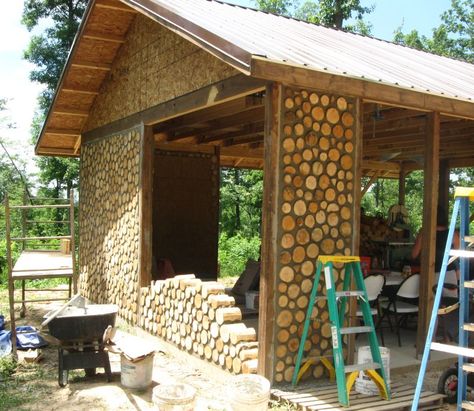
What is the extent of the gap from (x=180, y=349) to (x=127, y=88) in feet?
13.6

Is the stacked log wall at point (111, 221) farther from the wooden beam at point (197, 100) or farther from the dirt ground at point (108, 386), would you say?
the dirt ground at point (108, 386)

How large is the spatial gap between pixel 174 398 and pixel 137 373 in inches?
48.5

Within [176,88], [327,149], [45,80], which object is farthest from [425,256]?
[45,80]

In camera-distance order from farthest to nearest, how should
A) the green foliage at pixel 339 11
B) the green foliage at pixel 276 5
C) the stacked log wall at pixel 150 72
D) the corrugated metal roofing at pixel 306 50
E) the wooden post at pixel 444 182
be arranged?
the green foliage at pixel 276 5 → the green foliage at pixel 339 11 → the wooden post at pixel 444 182 → the stacked log wall at pixel 150 72 → the corrugated metal roofing at pixel 306 50

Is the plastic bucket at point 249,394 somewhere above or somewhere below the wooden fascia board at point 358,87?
below

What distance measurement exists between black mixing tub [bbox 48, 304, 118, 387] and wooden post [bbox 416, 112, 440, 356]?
338 cm

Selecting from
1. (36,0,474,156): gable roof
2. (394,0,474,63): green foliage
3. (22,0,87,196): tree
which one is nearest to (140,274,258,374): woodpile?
(36,0,474,156): gable roof

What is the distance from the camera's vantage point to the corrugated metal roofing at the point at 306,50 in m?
4.97

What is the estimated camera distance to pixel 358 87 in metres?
5.18

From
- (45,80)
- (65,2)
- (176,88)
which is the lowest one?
(176,88)

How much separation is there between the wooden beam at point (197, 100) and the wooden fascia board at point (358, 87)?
0.41 metres

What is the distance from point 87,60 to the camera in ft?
30.2

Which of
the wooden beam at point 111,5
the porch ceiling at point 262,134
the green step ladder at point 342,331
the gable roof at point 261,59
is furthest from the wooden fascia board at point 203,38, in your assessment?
the green step ladder at point 342,331

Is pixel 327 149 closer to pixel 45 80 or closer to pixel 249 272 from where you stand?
pixel 249 272
